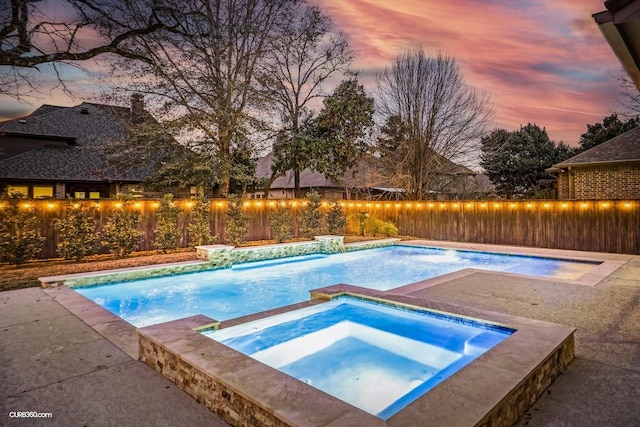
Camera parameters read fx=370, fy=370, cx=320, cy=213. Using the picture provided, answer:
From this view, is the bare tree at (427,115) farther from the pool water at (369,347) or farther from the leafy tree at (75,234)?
the pool water at (369,347)

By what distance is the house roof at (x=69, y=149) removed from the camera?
1620cm

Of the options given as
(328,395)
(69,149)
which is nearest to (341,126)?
(69,149)

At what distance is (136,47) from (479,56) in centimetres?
1442

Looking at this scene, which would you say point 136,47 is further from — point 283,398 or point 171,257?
point 283,398

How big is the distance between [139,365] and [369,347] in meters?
2.65

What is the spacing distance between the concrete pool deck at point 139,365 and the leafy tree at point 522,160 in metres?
22.8

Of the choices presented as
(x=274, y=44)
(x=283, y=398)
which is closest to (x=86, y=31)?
(x=283, y=398)

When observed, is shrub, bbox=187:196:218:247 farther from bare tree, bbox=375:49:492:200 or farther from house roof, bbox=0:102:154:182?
bare tree, bbox=375:49:492:200

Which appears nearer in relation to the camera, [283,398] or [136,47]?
[283,398]

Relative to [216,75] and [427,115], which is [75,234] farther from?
[427,115]

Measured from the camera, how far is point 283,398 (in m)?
2.36

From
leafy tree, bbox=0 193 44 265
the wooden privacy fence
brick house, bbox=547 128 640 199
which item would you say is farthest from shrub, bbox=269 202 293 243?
brick house, bbox=547 128 640 199

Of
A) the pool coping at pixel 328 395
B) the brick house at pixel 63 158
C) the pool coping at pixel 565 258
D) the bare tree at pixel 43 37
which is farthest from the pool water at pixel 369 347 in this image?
the brick house at pixel 63 158

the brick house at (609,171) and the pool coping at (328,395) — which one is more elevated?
the brick house at (609,171)
